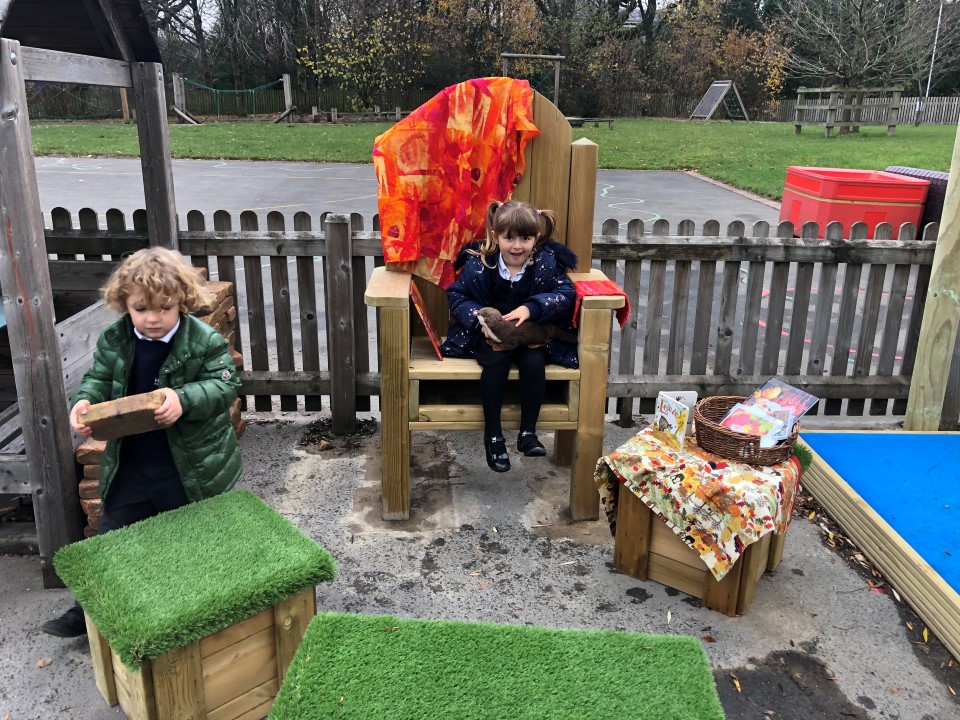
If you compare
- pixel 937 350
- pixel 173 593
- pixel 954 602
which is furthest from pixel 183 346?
pixel 937 350

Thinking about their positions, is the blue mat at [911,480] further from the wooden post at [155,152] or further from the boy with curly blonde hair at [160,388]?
the wooden post at [155,152]

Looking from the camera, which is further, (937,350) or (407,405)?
(937,350)

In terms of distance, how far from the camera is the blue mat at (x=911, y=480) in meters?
3.27

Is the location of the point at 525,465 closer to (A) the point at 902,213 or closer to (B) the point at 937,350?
(B) the point at 937,350

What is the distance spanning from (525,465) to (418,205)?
149 centimetres

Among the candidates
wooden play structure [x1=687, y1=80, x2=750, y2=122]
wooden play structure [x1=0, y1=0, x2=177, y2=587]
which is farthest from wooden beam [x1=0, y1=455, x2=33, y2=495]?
wooden play structure [x1=687, y1=80, x2=750, y2=122]

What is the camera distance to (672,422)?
3.14m

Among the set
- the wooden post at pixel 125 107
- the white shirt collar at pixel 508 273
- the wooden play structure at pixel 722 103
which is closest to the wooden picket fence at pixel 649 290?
the white shirt collar at pixel 508 273

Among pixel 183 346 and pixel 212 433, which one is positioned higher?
pixel 183 346

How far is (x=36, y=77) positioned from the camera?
115 inches

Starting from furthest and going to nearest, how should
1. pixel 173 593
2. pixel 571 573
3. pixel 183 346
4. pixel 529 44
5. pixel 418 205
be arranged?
pixel 529 44 → pixel 418 205 → pixel 571 573 → pixel 183 346 → pixel 173 593

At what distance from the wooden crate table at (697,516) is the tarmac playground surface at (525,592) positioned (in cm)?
10

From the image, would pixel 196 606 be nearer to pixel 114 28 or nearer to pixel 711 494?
pixel 711 494

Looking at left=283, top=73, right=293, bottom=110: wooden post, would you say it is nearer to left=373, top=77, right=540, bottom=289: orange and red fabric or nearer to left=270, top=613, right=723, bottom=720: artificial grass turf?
left=373, top=77, right=540, bottom=289: orange and red fabric
